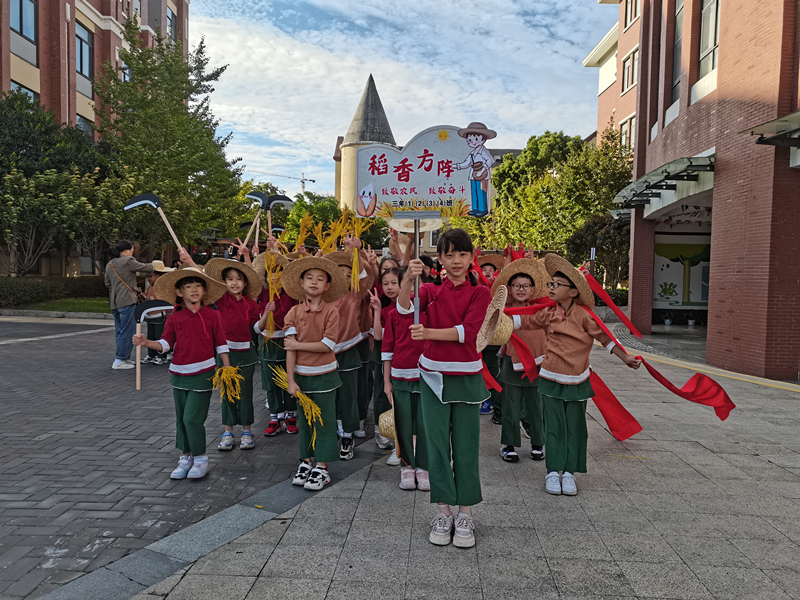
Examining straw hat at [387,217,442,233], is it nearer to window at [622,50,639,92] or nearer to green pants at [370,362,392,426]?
green pants at [370,362,392,426]

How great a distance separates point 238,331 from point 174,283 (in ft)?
3.01

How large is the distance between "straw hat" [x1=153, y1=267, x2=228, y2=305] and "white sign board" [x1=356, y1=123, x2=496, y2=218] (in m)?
1.43

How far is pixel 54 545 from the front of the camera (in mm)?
3393

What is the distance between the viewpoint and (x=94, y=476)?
4535 mm

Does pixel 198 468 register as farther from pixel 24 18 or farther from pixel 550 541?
pixel 24 18

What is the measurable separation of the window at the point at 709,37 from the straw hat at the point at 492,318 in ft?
35.1

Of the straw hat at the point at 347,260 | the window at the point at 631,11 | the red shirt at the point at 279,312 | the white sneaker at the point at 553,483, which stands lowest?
the white sneaker at the point at 553,483

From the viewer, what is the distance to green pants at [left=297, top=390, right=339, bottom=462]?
4.36 meters

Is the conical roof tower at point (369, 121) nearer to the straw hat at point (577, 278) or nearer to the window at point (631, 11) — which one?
the window at point (631, 11)

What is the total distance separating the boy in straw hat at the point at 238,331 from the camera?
538 centimetres

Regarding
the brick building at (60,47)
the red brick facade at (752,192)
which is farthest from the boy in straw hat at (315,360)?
the brick building at (60,47)

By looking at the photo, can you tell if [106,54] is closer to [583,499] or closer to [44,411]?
[44,411]

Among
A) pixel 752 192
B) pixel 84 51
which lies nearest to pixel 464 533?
pixel 752 192

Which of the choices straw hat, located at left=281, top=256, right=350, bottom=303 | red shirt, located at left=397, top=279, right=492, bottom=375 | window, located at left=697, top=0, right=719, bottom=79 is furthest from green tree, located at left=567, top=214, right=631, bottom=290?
red shirt, located at left=397, top=279, right=492, bottom=375
